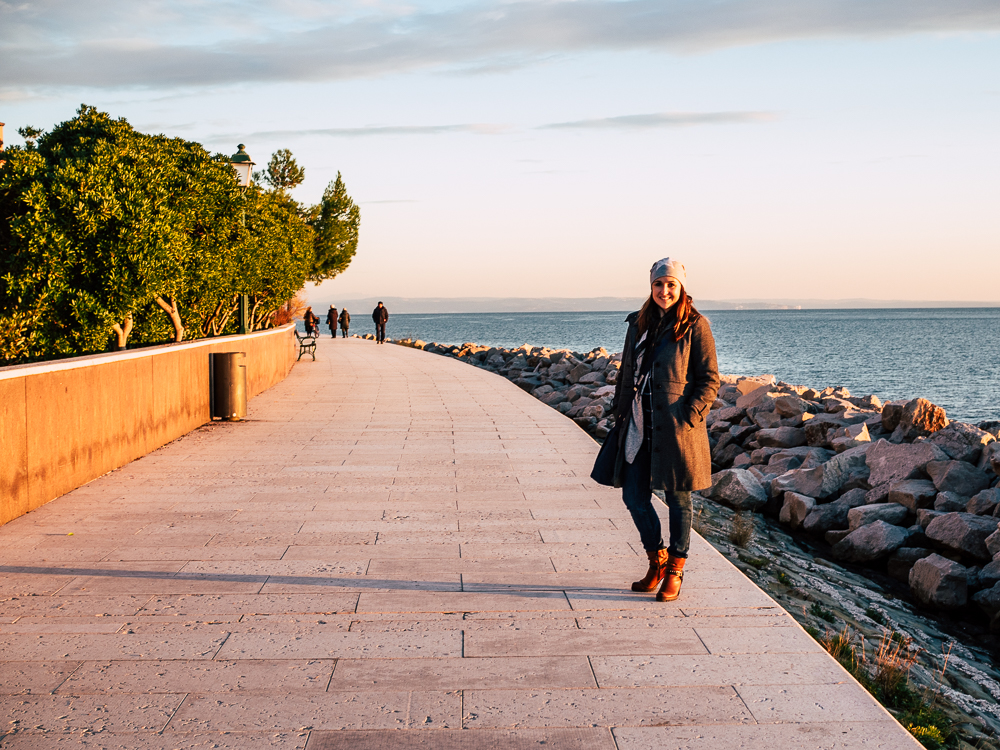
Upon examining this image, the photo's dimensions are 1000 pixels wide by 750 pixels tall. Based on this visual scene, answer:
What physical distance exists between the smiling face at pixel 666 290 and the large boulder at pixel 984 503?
A: 21.4 ft

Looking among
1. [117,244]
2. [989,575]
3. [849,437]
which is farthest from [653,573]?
[117,244]

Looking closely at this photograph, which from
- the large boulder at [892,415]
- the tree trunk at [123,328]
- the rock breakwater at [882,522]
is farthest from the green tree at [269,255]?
the large boulder at [892,415]

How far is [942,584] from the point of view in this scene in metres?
7.40

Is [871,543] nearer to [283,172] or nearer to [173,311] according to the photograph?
[173,311]

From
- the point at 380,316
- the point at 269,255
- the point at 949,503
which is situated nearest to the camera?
the point at 949,503

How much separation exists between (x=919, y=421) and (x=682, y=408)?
33.1 ft

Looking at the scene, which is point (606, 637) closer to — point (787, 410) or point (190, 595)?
point (190, 595)

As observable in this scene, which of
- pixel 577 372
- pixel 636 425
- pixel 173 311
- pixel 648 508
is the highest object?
pixel 173 311

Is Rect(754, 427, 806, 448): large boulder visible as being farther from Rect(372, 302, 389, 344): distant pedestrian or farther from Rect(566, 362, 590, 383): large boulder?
Rect(372, 302, 389, 344): distant pedestrian

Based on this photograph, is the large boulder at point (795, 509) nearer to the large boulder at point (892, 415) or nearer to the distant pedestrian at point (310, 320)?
the large boulder at point (892, 415)

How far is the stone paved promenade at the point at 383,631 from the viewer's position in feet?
11.4

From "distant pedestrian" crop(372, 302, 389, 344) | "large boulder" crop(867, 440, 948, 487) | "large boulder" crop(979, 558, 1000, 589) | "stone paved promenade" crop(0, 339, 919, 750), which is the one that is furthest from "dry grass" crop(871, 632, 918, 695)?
"distant pedestrian" crop(372, 302, 389, 344)

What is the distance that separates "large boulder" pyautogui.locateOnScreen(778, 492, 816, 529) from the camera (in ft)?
32.1

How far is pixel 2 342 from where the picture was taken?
16891 mm
